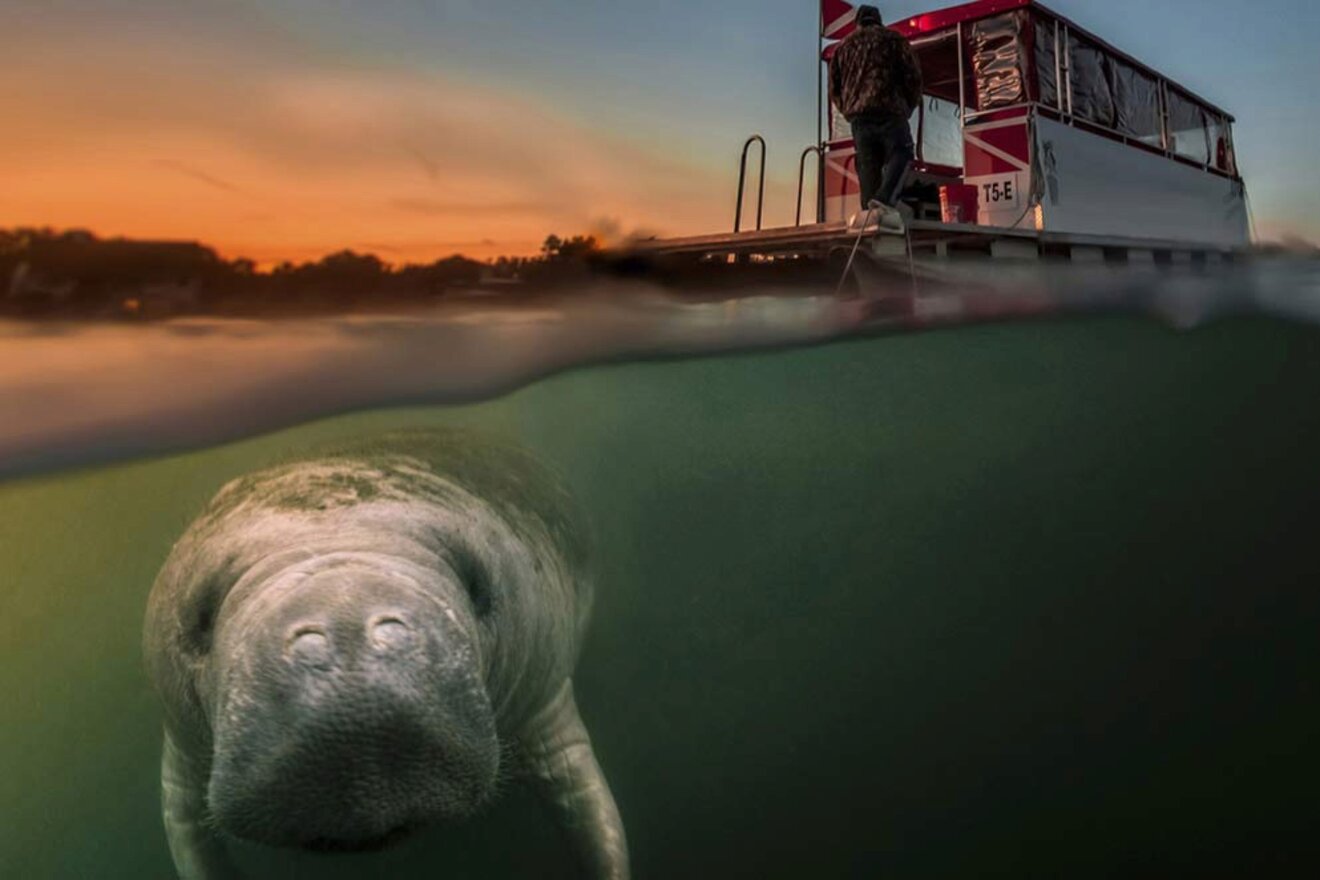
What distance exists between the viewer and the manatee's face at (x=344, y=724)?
2.42m

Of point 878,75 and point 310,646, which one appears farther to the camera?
point 878,75

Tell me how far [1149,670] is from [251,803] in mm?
14720

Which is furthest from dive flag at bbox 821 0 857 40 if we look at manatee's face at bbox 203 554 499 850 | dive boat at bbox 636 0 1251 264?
manatee's face at bbox 203 554 499 850

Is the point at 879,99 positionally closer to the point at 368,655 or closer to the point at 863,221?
the point at 863,221

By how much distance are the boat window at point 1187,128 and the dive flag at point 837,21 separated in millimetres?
4584

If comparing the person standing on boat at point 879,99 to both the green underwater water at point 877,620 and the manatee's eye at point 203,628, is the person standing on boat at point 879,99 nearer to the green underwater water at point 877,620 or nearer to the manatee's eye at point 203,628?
the green underwater water at point 877,620

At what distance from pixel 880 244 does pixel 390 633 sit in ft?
17.3

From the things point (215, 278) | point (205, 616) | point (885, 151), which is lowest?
point (205, 616)

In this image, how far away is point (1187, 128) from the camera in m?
11.3

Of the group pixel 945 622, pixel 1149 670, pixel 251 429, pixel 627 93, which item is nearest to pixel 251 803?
pixel 251 429

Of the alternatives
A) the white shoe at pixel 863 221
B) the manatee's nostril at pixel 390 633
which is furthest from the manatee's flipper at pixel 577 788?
the white shoe at pixel 863 221

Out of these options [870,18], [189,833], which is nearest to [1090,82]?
[870,18]

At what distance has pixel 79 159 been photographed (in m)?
3.26

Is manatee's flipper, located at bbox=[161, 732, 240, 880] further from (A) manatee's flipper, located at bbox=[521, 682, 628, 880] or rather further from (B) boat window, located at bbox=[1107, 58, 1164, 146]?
A: (B) boat window, located at bbox=[1107, 58, 1164, 146]
